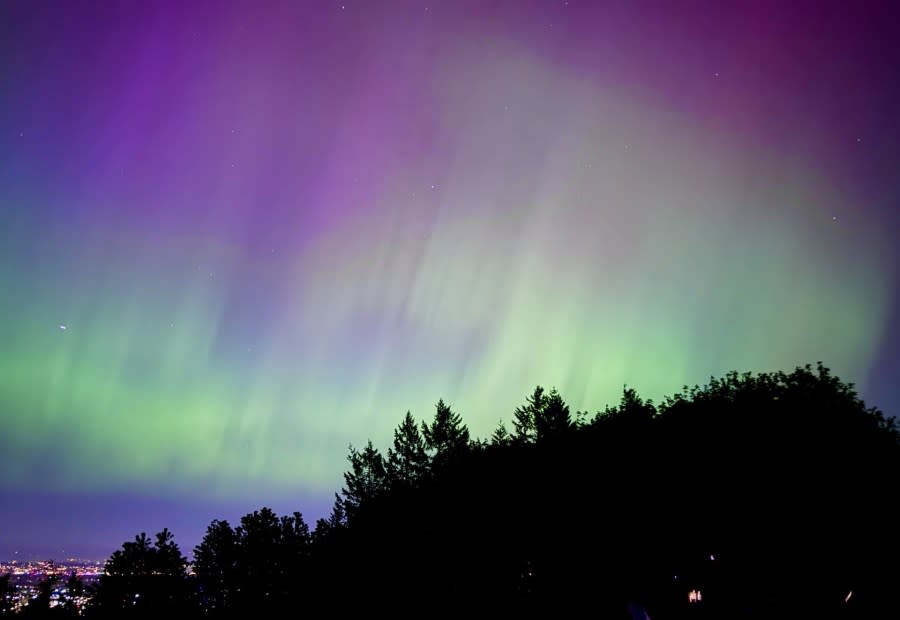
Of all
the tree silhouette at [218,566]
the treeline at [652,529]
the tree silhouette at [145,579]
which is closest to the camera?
the treeline at [652,529]

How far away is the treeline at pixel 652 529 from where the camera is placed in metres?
25.8

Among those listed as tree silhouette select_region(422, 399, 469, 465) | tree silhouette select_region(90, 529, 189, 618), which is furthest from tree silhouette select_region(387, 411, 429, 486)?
tree silhouette select_region(90, 529, 189, 618)

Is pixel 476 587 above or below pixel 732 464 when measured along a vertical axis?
below

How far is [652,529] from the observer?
2831 centimetres

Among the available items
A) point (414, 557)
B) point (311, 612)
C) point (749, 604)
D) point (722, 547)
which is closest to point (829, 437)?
point (722, 547)

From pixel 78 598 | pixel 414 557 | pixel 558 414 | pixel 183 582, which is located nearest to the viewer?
pixel 78 598

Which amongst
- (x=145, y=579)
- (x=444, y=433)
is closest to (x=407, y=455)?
(x=444, y=433)

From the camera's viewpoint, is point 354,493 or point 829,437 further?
point 354,493

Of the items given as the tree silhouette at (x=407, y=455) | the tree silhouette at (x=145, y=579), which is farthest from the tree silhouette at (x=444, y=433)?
the tree silhouette at (x=145, y=579)

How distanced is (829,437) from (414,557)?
29.3 metres

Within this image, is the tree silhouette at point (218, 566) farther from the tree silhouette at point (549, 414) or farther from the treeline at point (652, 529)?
the tree silhouette at point (549, 414)

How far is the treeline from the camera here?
25844 millimetres

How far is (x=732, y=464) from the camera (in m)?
26.9

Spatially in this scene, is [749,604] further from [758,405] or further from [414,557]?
[414,557]
